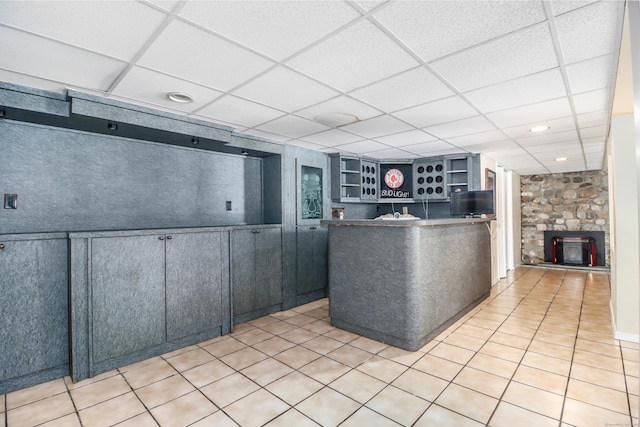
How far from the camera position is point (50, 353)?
2.65 m

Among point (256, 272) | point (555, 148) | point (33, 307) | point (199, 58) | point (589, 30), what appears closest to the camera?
point (589, 30)

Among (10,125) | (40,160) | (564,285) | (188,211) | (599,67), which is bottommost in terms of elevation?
(564,285)

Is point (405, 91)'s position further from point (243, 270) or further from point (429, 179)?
point (429, 179)

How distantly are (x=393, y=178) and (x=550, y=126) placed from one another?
2.79 meters

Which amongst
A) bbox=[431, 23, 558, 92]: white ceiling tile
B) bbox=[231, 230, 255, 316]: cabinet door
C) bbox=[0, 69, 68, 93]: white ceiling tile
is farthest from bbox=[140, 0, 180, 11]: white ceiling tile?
bbox=[231, 230, 255, 316]: cabinet door


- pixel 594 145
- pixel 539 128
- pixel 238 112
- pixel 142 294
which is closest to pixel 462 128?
pixel 539 128

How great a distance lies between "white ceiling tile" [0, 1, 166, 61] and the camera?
166cm

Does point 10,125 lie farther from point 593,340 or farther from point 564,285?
point 564,285

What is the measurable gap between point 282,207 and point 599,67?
3655 mm

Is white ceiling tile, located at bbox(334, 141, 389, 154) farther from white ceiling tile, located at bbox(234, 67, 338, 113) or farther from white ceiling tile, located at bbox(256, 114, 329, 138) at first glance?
white ceiling tile, located at bbox(234, 67, 338, 113)

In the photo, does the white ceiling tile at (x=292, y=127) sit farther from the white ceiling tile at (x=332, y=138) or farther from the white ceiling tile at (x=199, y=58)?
the white ceiling tile at (x=199, y=58)

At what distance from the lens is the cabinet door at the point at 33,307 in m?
2.46

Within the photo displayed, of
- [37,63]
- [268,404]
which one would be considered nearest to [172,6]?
[37,63]

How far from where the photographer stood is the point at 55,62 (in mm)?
2215
